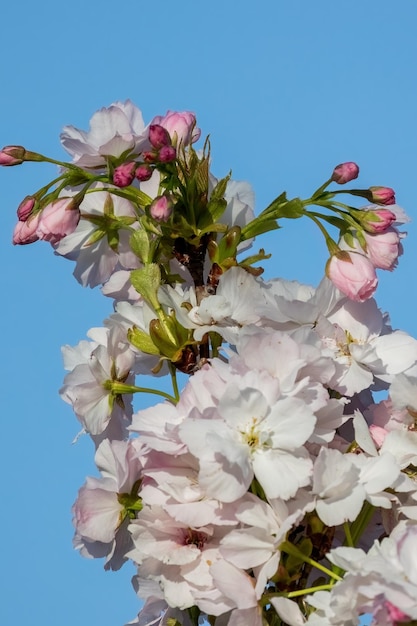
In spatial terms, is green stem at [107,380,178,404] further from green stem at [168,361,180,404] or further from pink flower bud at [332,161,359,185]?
pink flower bud at [332,161,359,185]

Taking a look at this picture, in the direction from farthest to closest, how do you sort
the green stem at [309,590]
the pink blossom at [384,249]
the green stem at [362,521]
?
the pink blossom at [384,249] < the green stem at [362,521] < the green stem at [309,590]

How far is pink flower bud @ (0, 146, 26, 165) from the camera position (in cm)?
156

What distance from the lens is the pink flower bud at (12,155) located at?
61.4 inches

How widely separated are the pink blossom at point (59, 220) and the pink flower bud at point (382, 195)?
0.37 meters

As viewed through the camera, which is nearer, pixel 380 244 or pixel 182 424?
pixel 182 424

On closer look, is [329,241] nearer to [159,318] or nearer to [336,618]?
[159,318]

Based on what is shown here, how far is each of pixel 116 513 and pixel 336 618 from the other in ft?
1.13

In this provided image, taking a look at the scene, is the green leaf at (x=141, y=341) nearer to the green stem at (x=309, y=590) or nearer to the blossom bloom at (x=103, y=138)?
the blossom bloom at (x=103, y=138)

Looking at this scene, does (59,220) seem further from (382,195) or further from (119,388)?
(382,195)

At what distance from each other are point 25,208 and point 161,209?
191 mm

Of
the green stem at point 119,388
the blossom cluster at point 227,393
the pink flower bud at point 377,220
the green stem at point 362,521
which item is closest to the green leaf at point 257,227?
the blossom cluster at point 227,393

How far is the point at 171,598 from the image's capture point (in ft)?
4.34

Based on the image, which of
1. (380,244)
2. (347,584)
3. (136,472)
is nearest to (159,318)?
(136,472)

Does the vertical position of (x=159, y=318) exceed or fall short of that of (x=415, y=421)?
it exceeds it
